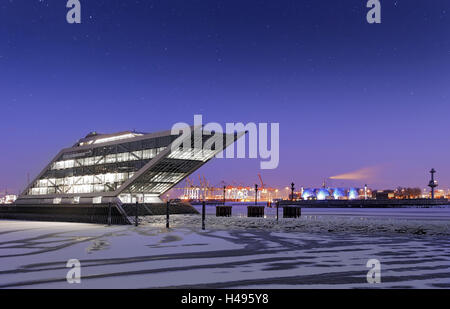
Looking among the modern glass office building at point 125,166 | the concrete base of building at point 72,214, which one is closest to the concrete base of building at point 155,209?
the modern glass office building at point 125,166

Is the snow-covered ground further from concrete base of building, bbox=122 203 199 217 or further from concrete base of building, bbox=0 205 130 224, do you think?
concrete base of building, bbox=122 203 199 217

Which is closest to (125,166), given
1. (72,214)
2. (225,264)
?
(72,214)

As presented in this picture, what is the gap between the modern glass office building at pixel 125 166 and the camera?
185 ft

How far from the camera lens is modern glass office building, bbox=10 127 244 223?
5628 centimetres

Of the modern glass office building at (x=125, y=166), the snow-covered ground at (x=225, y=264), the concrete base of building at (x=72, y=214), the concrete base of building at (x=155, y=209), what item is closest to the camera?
the snow-covered ground at (x=225, y=264)

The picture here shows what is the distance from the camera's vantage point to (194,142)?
55531mm

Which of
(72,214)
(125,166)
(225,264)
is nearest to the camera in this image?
(225,264)

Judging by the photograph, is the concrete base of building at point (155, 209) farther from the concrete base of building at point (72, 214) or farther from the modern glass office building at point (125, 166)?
the concrete base of building at point (72, 214)

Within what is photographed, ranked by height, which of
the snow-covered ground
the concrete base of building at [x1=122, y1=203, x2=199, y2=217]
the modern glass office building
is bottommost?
the concrete base of building at [x1=122, y1=203, x2=199, y2=217]

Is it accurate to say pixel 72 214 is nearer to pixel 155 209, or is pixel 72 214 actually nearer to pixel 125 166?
pixel 155 209

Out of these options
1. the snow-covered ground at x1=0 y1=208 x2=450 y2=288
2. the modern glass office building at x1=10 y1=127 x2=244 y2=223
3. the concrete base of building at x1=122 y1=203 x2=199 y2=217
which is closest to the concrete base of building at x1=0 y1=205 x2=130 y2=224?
the concrete base of building at x1=122 y1=203 x2=199 y2=217

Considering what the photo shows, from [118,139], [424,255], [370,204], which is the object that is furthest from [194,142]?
[370,204]

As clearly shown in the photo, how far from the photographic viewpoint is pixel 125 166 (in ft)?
198
